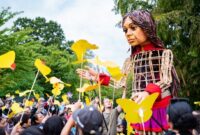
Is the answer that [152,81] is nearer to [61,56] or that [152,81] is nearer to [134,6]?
[134,6]

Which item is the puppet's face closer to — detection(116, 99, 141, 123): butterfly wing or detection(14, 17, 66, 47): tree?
detection(116, 99, 141, 123): butterfly wing

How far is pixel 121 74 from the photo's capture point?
316cm

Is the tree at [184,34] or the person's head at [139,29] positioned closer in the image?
the person's head at [139,29]

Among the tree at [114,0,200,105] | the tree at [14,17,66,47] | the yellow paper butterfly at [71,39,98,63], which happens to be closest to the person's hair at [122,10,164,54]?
the yellow paper butterfly at [71,39,98,63]

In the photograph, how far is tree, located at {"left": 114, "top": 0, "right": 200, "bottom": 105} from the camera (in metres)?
12.9

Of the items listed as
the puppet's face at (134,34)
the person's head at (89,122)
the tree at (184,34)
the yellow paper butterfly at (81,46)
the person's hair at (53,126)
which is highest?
the tree at (184,34)

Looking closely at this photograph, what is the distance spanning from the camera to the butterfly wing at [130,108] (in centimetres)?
239

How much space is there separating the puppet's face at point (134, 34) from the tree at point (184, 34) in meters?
9.51

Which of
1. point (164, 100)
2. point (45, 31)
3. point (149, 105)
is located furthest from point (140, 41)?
point (45, 31)

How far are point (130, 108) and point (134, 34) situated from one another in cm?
90

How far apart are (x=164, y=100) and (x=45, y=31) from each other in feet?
146

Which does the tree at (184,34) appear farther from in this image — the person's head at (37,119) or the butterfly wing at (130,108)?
the butterfly wing at (130,108)

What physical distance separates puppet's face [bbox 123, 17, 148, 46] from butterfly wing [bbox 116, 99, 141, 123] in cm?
87

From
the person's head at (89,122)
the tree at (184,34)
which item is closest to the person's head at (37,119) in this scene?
the person's head at (89,122)
